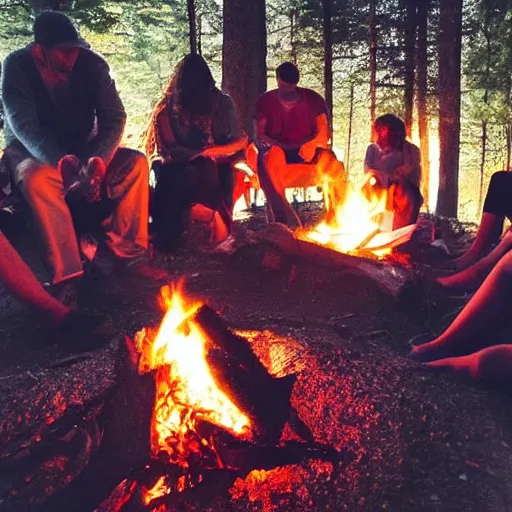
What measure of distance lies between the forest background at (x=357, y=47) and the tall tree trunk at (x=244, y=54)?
15 mm

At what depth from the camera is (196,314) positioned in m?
2.47

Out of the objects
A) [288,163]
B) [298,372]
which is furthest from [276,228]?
[288,163]

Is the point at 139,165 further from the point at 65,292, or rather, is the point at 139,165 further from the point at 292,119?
the point at 292,119

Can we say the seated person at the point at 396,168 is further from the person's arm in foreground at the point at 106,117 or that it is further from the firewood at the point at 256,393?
the firewood at the point at 256,393

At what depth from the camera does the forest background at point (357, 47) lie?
9594 mm

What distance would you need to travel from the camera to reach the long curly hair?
207 inches

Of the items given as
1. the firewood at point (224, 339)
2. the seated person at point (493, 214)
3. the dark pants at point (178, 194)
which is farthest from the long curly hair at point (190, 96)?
the firewood at point (224, 339)

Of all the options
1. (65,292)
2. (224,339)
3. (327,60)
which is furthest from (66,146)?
(327,60)

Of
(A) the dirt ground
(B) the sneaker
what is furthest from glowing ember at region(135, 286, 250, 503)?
(B) the sneaker

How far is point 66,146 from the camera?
4480mm

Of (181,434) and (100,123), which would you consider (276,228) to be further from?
(181,434)

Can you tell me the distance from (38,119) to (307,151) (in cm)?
336

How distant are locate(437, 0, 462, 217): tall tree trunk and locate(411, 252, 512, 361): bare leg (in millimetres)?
8739

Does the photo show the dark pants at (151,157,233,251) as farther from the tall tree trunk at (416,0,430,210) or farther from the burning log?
the tall tree trunk at (416,0,430,210)
